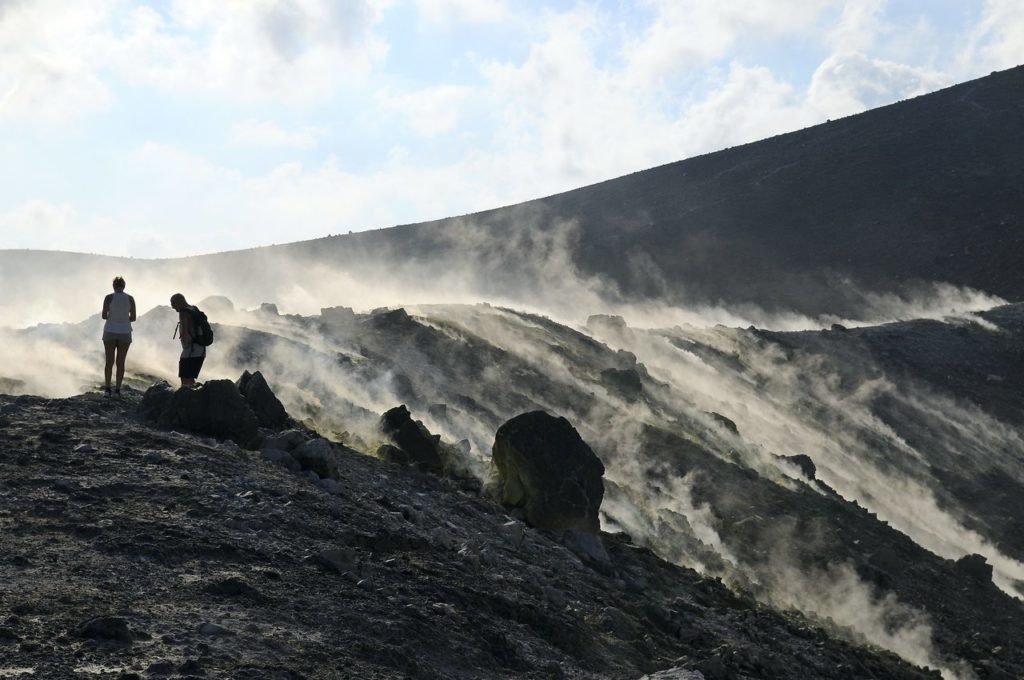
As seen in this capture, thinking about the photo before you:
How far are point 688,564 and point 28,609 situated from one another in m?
12.5

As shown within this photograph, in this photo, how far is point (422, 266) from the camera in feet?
237

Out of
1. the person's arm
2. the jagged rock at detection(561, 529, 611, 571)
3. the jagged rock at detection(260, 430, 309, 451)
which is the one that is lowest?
the jagged rock at detection(561, 529, 611, 571)

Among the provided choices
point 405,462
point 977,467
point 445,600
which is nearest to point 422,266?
point 977,467

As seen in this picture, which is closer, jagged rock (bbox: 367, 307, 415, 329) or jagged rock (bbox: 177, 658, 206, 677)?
jagged rock (bbox: 177, 658, 206, 677)

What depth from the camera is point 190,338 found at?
1362cm

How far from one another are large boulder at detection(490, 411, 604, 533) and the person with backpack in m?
3.80

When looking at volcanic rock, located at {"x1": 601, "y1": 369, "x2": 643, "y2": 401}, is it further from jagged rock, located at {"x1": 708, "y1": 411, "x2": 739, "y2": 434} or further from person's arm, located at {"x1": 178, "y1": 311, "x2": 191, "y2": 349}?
person's arm, located at {"x1": 178, "y1": 311, "x2": 191, "y2": 349}

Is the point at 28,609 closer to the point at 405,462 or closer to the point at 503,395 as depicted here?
the point at 405,462

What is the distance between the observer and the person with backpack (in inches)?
535

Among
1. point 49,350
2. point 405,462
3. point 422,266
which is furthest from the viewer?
point 422,266

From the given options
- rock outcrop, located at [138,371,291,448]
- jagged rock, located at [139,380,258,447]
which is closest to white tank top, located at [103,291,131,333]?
rock outcrop, located at [138,371,291,448]

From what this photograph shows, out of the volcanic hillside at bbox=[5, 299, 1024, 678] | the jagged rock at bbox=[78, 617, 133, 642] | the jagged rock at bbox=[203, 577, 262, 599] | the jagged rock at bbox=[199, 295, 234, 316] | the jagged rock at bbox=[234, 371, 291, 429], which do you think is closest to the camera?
the jagged rock at bbox=[78, 617, 133, 642]

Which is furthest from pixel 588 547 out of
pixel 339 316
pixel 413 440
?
pixel 339 316

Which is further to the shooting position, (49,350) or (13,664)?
(49,350)
